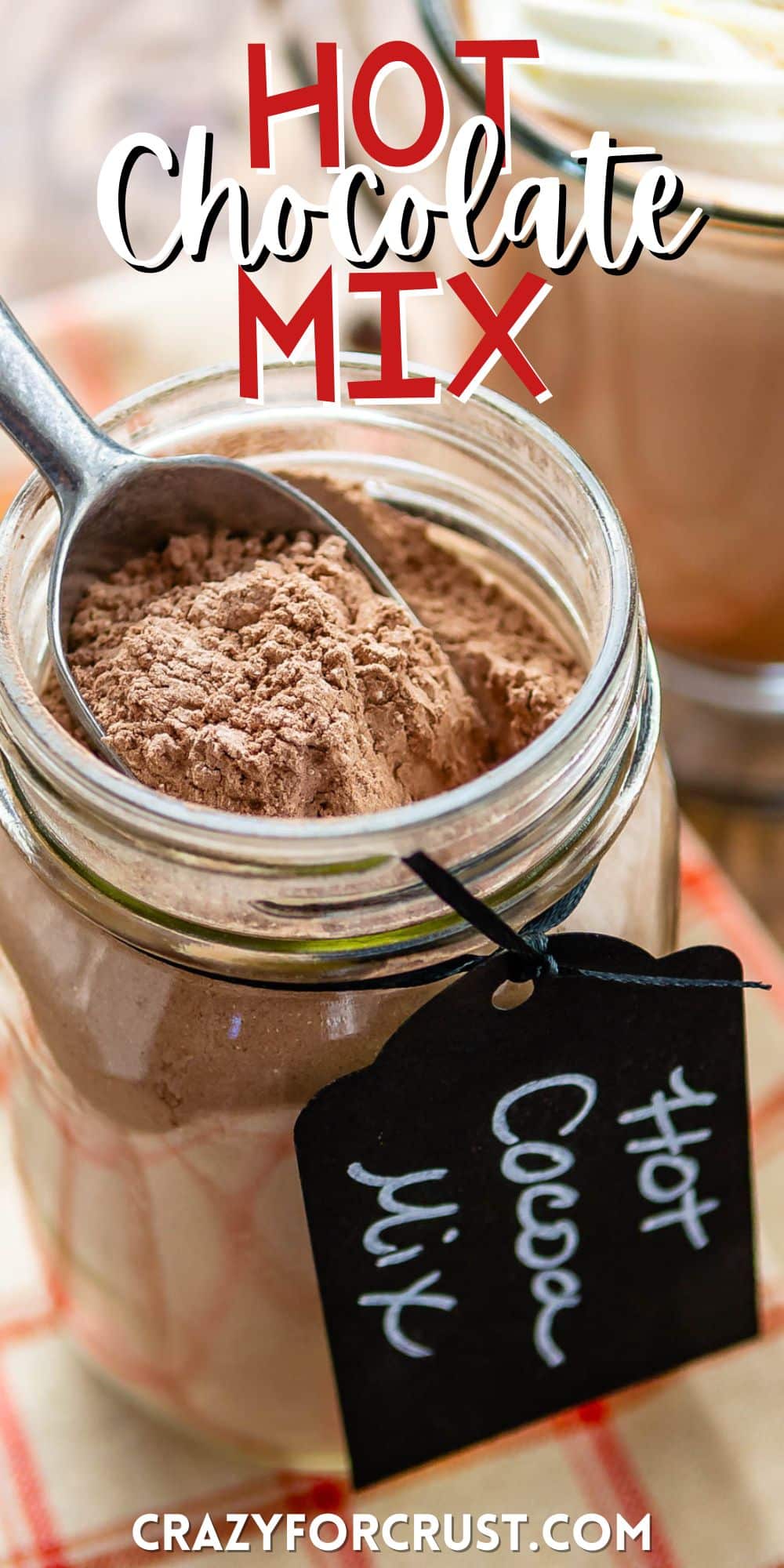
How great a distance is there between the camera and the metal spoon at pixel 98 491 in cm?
60

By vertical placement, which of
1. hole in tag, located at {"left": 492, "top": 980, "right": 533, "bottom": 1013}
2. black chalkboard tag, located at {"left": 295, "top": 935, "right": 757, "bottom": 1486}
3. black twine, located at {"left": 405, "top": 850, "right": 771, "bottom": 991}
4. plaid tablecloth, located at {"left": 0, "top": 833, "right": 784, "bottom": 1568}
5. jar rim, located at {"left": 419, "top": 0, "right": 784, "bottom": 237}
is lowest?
plaid tablecloth, located at {"left": 0, "top": 833, "right": 784, "bottom": 1568}

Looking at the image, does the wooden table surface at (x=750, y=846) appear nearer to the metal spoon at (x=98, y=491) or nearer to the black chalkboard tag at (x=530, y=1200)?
the black chalkboard tag at (x=530, y=1200)

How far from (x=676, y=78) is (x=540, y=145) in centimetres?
8

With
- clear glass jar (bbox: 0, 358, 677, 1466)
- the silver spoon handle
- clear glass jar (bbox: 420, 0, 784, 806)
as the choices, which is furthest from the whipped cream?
the silver spoon handle

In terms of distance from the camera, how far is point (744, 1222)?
692 mm

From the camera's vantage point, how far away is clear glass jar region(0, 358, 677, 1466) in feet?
1.70

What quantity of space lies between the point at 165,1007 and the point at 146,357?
0.72 meters

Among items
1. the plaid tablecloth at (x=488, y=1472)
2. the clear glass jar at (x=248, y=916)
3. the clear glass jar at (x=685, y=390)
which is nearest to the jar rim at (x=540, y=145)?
the clear glass jar at (x=685, y=390)

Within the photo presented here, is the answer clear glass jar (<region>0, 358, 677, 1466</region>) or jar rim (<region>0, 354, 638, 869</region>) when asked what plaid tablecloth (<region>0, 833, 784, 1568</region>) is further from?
jar rim (<region>0, 354, 638, 869</region>)

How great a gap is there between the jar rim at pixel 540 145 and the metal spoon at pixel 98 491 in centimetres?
32

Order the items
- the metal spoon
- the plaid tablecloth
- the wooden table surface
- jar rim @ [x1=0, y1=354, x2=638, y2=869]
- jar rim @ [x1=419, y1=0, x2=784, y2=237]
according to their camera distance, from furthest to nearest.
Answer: the wooden table surface, jar rim @ [x1=419, y1=0, x2=784, y2=237], the plaid tablecloth, the metal spoon, jar rim @ [x1=0, y1=354, x2=638, y2=869]

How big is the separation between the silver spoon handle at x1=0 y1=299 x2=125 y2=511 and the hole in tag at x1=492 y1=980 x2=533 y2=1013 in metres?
0.23

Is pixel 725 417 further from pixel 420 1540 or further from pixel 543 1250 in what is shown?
pixel 420 1540

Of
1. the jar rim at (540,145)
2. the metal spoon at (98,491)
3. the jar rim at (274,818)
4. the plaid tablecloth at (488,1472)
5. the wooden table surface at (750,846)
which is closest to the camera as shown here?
the jar rim at (274,818)
